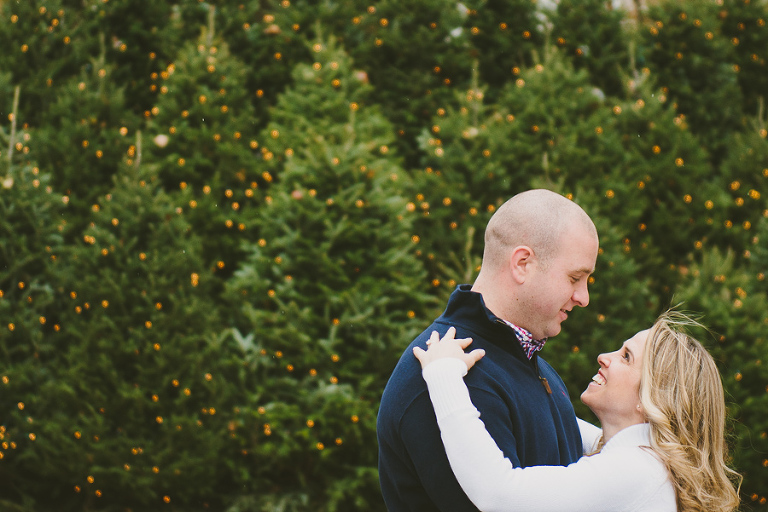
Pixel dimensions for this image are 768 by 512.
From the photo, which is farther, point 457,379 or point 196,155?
point 196,155

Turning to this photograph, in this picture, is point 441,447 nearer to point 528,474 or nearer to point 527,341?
point 528,474

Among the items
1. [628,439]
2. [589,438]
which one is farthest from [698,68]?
[628,439]

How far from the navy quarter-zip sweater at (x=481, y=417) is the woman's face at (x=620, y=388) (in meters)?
0.23

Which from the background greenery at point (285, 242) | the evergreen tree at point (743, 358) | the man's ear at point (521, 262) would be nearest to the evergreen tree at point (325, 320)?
the background greenery at point (285, 242)

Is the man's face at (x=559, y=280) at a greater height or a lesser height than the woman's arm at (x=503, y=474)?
greater

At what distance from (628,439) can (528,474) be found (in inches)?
23.4

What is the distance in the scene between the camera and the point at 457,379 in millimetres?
2121

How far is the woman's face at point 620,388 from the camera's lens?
2604 millimetres

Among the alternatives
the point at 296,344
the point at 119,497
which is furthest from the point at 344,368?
the point at 119,497

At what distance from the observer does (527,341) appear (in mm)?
2475

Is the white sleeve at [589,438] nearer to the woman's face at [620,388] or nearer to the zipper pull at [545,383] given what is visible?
the woman's face at [620,388]

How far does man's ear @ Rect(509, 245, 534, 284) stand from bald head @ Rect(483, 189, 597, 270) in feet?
0.06

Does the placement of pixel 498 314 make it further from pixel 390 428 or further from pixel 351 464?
pixel 351 464

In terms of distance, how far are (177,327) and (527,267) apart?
4144 millimetres
